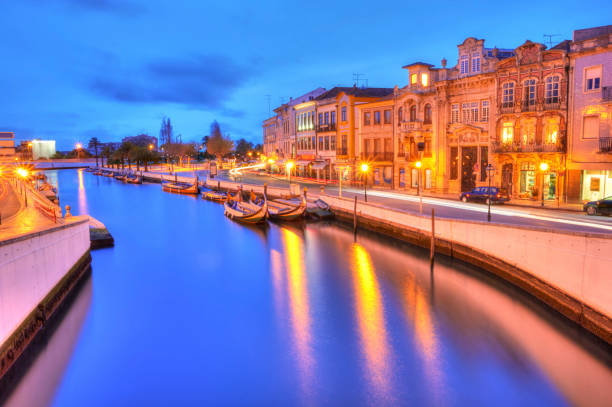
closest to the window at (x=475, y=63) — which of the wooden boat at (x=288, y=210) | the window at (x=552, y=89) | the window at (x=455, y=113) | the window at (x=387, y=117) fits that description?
the window at (x=455, y=113)

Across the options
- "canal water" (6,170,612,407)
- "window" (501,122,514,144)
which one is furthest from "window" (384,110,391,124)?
"canal water" (6,170,612,407)

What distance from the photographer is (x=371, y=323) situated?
59.9 feet

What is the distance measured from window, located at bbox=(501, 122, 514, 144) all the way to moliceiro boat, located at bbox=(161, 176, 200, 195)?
49489 millimetres

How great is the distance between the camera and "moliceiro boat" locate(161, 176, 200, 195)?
72.2m

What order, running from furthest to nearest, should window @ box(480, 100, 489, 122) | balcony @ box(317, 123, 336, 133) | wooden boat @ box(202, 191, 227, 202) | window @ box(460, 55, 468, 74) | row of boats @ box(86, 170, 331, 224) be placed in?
wooden boat @ box(202, 191, 227, 202), balcony @ box(317, 123, 336, 133), row of boats @ box(86, 170, 331, 224), window @ box(460, 55, 468, 74), window @ box(480, 100, 489, 122)

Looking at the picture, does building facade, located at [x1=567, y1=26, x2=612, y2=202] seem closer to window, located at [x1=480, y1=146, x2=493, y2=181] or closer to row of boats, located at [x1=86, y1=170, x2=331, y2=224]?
window, located at [x1=480, y1=146, x2=493, y2=181]

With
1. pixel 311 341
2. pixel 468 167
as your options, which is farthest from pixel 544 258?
pixel 468 167

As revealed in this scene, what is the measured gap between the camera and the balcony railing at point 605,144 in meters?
29.6

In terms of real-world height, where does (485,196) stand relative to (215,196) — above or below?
above

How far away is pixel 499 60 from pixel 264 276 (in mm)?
27540

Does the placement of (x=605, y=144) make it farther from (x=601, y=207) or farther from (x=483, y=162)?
(x=483, y=162)

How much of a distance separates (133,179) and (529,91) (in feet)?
287

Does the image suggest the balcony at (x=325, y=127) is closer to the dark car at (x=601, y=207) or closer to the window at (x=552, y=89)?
the window at (x=552, y=89)

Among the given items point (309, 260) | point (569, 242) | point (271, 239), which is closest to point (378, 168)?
point (271, 239)
